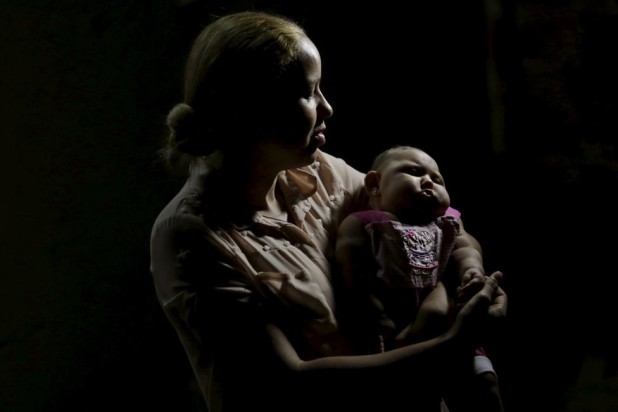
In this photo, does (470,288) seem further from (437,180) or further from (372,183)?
(372,183)

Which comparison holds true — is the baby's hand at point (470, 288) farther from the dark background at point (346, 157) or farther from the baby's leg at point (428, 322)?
the dark background at point (346, 157)

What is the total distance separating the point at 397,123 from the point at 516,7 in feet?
2.05

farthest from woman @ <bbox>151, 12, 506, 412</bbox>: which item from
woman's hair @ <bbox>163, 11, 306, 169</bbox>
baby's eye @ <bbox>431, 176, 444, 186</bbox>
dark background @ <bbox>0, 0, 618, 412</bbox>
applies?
dark background @ <bbox>0, 0, 618, 412</bbox>

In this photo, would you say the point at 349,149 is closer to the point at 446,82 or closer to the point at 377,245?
the point at 446,82

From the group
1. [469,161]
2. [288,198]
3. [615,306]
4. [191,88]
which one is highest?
[191,88]

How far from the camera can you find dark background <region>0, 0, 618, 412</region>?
2.96m

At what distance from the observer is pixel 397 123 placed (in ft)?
10.2

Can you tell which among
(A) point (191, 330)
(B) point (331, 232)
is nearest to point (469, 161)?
(B) point (331, 232)

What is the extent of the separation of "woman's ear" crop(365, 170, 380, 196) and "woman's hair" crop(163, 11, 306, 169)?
0.43 metres

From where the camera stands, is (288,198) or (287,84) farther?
(288,198)

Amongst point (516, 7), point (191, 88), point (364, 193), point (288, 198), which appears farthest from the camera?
point (516, 7)

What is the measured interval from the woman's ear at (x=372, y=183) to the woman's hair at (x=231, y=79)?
1.42 ft

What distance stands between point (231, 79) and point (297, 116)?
0.20 meters

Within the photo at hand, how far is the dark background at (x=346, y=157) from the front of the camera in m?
2.96
